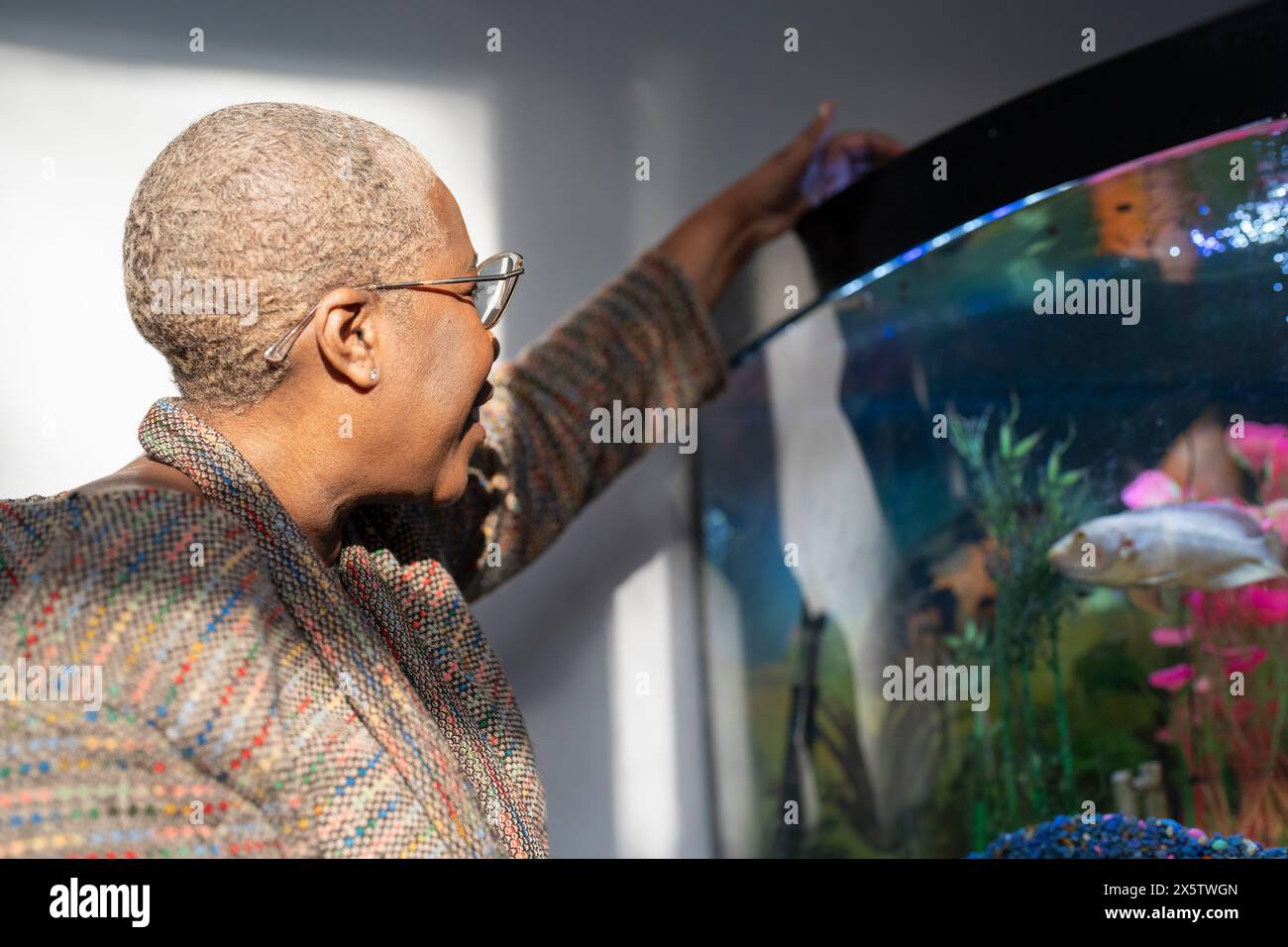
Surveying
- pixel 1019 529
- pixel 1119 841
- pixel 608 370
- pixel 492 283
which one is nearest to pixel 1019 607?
pixel 1019 529

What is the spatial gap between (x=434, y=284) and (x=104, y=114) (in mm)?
614

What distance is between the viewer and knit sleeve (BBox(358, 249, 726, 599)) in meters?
1.18

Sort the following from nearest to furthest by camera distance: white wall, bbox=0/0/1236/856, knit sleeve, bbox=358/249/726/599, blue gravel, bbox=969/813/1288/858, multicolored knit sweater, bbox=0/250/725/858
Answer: multicolored knit sweater, bbox=0/250/725/858 < blue gravel, bbox=969/813/1288/858 < knit sleeve, bbox=358/249/726/599 < white wall, bbox=0/0/1236/856

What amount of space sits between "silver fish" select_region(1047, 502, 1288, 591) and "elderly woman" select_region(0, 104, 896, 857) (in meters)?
0.55

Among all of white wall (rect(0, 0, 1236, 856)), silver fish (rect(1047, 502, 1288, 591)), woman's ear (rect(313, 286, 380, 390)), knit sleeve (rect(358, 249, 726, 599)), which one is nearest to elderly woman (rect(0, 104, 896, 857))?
woman's ear (rect(313, 286, 380, 390))

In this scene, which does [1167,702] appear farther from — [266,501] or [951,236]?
[266,501]

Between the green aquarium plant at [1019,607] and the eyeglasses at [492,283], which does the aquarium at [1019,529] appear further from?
the eyeglasses at [492,283]

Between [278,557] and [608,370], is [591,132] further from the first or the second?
[278,557]

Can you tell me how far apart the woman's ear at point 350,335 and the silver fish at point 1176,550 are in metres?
0.69

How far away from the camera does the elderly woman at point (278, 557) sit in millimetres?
703

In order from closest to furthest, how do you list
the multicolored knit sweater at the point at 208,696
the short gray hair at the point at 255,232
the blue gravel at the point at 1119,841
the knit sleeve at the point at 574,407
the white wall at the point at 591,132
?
the multicolored knit sweater at the point at 208,696 < the short gray hair at the point at 255,232 < the blue gravel at the point at 1119,841 < the knit sleeve at the point at 574,407 < the white wall at the point at 591,132

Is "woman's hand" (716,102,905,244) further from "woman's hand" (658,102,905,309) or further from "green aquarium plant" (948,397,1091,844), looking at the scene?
"green aquarium plant" (948,397,1091,844)

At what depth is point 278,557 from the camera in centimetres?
81

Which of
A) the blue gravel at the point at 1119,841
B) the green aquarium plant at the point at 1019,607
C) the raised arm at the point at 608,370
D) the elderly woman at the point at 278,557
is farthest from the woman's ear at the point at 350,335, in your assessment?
the blue gravel at the point at 1119,841
